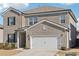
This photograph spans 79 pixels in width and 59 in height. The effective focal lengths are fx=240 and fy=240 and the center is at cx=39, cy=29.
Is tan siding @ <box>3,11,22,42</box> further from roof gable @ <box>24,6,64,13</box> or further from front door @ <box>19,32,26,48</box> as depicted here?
roof gable @ <box>24,6,64,13</box>

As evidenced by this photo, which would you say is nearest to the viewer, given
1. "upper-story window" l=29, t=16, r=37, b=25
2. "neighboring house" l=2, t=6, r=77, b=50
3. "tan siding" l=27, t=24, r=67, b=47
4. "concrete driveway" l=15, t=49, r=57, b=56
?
"concrete driveway" l=15, t=49, r=57, b=56

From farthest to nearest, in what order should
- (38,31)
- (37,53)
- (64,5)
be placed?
(38,31)
(64,5)
(37,53)

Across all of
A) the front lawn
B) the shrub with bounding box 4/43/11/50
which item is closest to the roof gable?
the shrub with bounding box 4/43/11/50

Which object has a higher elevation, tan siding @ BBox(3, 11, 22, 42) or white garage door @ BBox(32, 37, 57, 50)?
tan siding @ BBox(3, 11, 22, 42)

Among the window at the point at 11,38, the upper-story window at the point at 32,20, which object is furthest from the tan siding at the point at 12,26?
the upper-story window at the point at 32,20

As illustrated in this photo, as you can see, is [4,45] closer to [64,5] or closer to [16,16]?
[16,16]

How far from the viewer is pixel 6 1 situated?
989 inches

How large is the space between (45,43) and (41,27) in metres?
2.01

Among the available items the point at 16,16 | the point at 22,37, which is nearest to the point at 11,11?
the point at 16,16

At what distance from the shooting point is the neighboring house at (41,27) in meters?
25.9

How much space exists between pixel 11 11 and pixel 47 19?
4149 millimetres

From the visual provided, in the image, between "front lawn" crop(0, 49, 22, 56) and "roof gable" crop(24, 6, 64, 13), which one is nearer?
"front lawn" crop(0, 49, 22, 56)

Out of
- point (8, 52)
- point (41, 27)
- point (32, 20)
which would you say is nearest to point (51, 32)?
point (41, 27)

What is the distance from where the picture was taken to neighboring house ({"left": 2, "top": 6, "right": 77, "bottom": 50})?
2594cm
